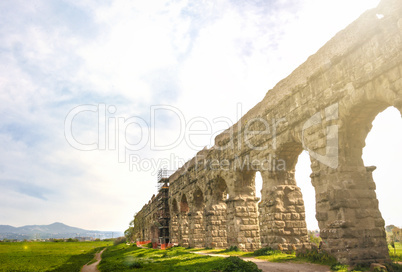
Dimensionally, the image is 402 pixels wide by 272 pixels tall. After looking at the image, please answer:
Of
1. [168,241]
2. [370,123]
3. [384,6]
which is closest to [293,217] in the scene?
[370,123]

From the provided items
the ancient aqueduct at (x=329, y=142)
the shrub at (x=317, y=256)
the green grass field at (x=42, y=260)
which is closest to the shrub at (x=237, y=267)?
the ancient aqueduct at (x=329, y=142)

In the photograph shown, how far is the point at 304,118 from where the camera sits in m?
9.16

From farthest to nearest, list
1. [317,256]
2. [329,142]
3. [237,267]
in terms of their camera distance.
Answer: [317,256] → [329,142] → [237,267]

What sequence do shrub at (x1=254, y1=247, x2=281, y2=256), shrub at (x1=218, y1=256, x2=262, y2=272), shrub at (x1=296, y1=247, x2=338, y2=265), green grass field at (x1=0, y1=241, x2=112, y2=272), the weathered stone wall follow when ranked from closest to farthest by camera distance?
shrub at (x1=218, y1=256, x2=262, y2=272) → shrub at (x1=296, y1=247, x2=338, y2=265) → shrub at (x1=254, y1=247, x2=281, y2=256) → green grass field at (x1=0, y1=241, x2=112, y2=272) → the weathered stone wall

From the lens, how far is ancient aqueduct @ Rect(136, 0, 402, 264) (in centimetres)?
668

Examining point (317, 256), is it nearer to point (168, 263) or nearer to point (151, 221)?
point (168, 263)

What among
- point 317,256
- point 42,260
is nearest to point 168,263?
point 317,256

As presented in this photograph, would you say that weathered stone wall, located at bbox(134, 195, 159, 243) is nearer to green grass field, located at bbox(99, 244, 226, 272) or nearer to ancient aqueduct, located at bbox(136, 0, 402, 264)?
green grass field, located at bbox(99, 244, 226, 272)

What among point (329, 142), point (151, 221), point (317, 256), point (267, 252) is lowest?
point (267, 252)

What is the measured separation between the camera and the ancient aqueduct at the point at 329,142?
6684mm

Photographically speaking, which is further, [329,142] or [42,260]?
[42,260]

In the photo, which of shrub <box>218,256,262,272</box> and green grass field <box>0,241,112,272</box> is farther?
green grass field <box>0,241,112,272</box>

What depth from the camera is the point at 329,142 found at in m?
7.98

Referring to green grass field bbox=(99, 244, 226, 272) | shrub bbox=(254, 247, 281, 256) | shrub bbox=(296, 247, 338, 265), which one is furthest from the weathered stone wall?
shrub bbox=(296, 247, 338, 265)
